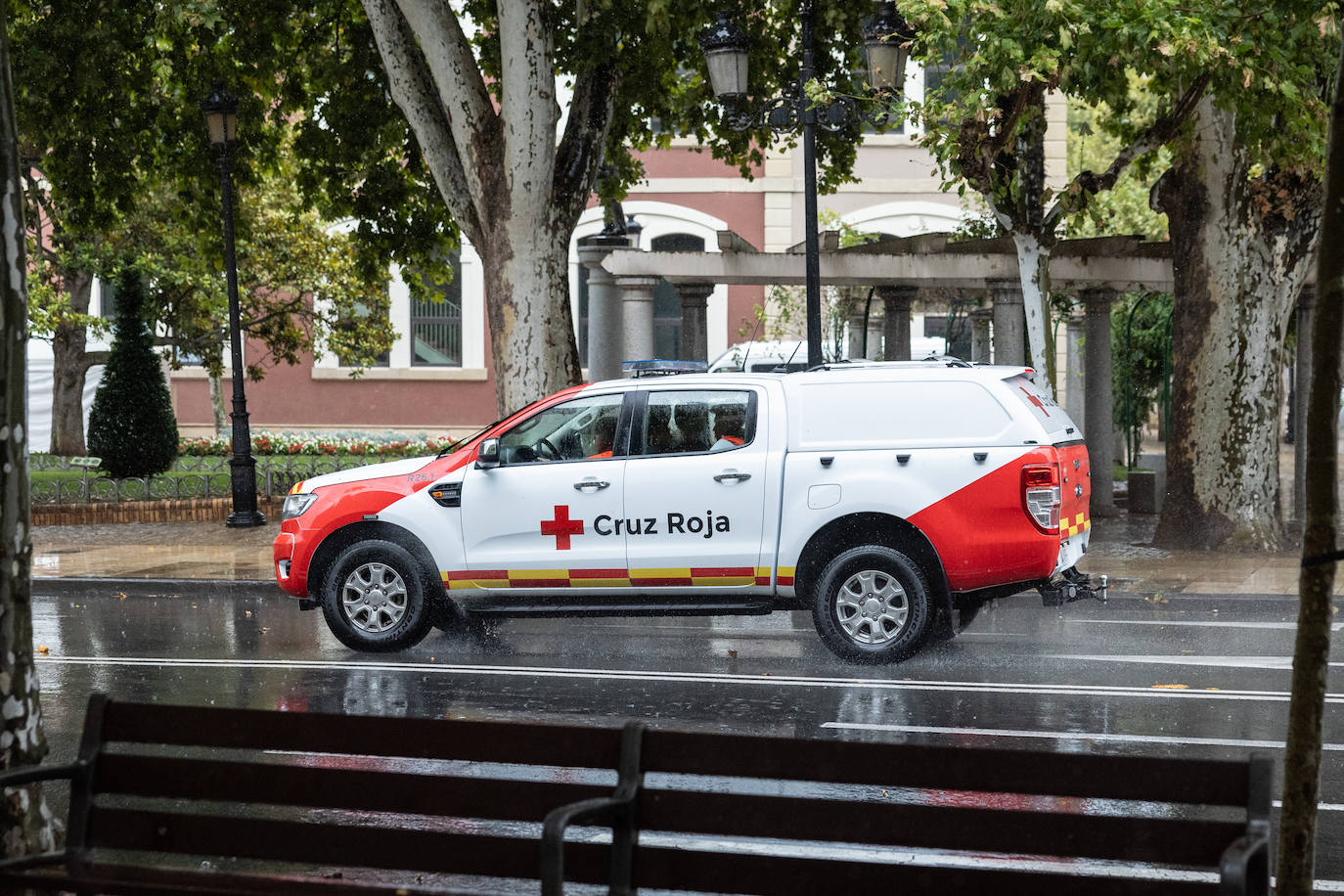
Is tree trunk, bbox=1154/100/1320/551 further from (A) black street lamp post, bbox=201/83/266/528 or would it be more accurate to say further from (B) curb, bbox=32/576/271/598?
(A) black street lamp post, bbox=201/83/266/528

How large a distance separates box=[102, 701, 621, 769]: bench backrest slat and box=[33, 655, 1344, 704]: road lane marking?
212 inches

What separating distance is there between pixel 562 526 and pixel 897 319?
34.2 ft

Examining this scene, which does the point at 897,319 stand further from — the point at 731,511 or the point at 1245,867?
the point at 1245,867

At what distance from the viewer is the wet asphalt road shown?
836 cm

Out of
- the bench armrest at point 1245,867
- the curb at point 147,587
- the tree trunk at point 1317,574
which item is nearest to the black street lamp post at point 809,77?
the curb at point 147,587

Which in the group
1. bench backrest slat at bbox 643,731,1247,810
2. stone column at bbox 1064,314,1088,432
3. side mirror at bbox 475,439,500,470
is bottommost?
bench backrest slat at bbox 643,731,1247,810

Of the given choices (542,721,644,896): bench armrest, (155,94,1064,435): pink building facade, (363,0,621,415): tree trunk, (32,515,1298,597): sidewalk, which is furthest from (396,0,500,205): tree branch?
(155,94,1064,435): pink building facade

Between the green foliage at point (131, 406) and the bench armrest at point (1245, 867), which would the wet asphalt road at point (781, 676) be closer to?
the bench armrest at point (1245, 867)

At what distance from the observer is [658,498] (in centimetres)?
1073

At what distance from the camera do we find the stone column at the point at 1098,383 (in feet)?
66.6

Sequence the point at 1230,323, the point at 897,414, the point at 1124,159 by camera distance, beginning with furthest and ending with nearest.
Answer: the point at 1230,323 < the point at 1124,159 < the point at 897,414

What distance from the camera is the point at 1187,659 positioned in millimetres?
10461

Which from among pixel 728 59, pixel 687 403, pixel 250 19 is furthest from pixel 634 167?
pixel 687 403

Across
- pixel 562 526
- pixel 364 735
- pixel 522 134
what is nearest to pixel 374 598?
pixel 562 526
